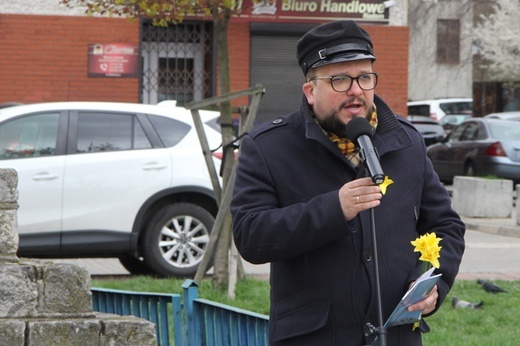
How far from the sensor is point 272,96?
23031mm

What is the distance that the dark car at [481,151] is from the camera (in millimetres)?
22328

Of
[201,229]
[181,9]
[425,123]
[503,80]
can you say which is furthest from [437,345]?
[503,80]

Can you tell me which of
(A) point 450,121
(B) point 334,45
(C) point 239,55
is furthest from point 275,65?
(B) point 334,45

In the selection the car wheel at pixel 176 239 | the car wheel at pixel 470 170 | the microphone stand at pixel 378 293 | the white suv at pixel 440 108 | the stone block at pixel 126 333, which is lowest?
the car wheel at pixel 176 239

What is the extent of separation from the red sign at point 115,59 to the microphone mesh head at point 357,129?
1890 cm

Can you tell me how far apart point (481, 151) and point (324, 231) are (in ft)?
64.7

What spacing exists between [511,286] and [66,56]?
531 inches

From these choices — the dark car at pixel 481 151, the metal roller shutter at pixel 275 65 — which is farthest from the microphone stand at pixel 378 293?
the metal roller shutter at pixel 275 65

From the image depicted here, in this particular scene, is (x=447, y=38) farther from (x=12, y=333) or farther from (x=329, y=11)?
(x=12, y=333)

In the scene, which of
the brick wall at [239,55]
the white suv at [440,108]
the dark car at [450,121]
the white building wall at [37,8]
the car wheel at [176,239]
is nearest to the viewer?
the car wheel at [176,239]

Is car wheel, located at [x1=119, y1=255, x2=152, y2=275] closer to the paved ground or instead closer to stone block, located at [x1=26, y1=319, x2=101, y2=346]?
the paved ground

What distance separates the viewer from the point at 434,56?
50.1m

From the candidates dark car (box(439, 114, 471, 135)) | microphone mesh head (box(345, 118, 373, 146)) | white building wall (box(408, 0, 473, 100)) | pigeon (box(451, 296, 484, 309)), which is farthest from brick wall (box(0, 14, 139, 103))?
white building wall (box(408, 0, 473, 100))

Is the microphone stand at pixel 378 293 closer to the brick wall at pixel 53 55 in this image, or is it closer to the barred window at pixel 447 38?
the brick wall at pixel 53 55
